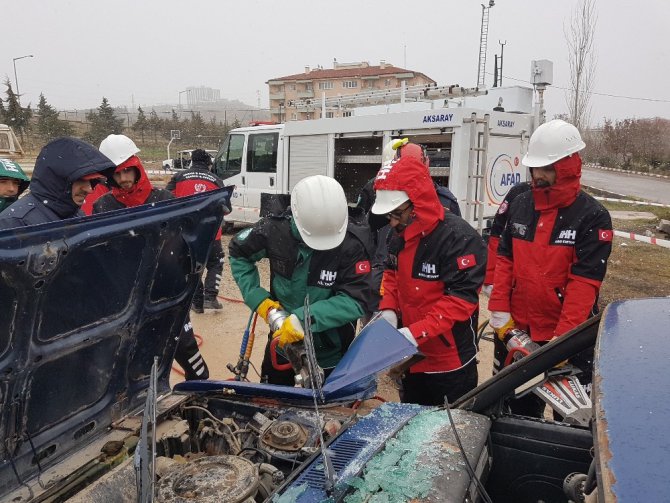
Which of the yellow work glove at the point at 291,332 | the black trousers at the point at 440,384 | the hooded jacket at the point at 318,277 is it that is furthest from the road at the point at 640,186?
the yellow work glove at the point at 291,332

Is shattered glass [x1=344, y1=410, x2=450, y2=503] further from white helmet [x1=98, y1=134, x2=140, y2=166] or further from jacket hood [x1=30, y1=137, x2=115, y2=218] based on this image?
white helmet [x1=98, y1=134, x2=140, y2=166]

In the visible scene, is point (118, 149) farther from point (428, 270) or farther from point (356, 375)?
point (356, 375)

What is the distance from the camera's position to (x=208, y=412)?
2238mm

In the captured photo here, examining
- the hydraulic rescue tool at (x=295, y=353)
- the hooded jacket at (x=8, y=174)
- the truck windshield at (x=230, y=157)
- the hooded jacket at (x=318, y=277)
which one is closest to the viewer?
the hydraulic rescue tool at (x=295, y=353)

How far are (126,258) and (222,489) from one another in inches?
35.1

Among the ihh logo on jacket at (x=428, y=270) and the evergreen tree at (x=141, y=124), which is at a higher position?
the evergreen tree at (x=141, y=124)

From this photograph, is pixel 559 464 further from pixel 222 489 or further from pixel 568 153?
pixel 568 153

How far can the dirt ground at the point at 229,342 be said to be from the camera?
456 cm

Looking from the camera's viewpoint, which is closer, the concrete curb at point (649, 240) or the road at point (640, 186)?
the concrete curb at point (649, 240)

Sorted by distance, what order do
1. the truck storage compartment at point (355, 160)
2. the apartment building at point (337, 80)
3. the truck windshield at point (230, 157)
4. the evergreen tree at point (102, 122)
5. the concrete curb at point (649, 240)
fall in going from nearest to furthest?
the truck storage compartment at point (355, 160) < the concrete curb at point (649, 240) < the truck windshield at point (230, 157) < the evergreen tree at point (102, 122) < the apartment building at point (337, 80)

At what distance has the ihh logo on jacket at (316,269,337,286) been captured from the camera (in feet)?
9.07

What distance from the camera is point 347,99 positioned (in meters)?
11.3

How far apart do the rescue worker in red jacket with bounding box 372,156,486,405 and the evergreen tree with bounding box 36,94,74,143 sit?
31058 millimetres

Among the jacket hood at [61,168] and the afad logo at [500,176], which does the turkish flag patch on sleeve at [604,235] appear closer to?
the jacket hood at [61,168]
